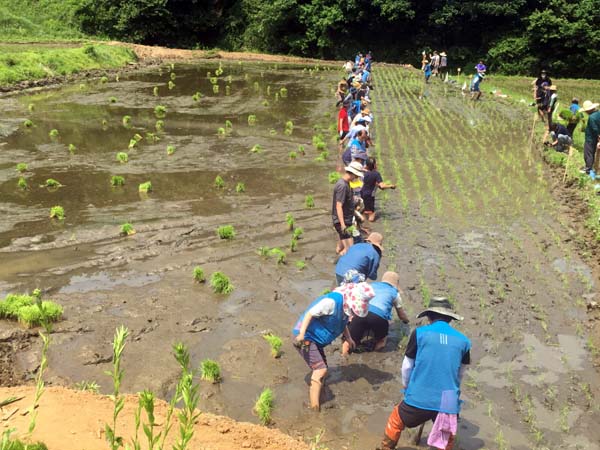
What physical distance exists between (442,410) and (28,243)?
748 cm

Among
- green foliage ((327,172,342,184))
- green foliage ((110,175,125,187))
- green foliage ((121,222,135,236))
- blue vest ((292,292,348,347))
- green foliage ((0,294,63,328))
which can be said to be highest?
blue vest ((292,292,348,347))

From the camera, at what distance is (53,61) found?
2988cm

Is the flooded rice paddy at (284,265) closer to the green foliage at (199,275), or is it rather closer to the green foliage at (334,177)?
the green foliage at (199,275)

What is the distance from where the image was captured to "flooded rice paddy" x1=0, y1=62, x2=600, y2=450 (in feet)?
19.0

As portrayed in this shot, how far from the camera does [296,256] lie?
29.9 feet

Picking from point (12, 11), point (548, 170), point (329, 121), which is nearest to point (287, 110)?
point (329, 121)

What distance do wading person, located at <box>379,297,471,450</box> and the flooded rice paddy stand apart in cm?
66

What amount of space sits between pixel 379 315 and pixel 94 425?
3.23 m

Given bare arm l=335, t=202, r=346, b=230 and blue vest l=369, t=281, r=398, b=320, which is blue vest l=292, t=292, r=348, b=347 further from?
bare arm l=335, t=202, r=346, b=230

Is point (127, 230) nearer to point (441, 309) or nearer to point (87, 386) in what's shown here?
point (87, 386)

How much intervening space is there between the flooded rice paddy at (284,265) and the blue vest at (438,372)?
2.73 feet

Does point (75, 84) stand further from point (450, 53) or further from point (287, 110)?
point (450, 53)

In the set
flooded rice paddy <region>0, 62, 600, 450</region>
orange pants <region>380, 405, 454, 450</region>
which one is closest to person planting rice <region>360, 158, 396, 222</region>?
flooded rice paddy <region>0, 62, 600, 450</region>

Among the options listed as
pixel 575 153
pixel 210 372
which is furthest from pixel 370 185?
pixel 575 153
